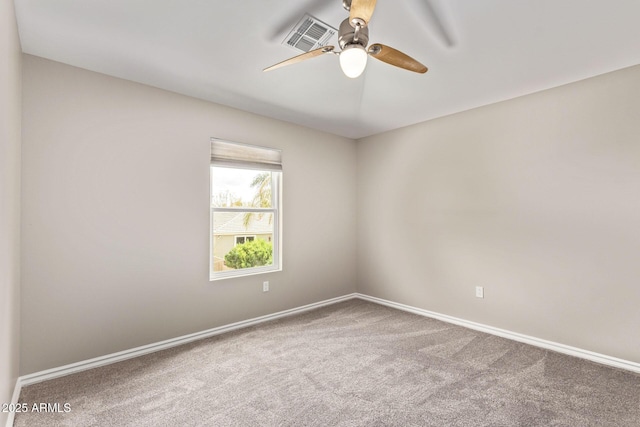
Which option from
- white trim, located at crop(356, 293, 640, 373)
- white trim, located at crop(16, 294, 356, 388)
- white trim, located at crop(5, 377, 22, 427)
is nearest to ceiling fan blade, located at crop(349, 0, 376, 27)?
white trim, located at crop(5, 377, 22, 427)

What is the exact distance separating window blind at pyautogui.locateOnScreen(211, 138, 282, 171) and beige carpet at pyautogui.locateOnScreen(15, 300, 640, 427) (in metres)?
1.83

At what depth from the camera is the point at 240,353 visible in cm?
290

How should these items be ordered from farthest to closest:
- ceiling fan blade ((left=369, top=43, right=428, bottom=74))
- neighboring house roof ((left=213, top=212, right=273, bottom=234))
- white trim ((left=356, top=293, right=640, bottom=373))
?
neighboring house roof ((left=213, top=212, right=273, bottom=234))
white trim ((left=356, top=293, right=640, bottom=373))
ceiling fan blade ((left=369, top=43, right=428, bottom=74))

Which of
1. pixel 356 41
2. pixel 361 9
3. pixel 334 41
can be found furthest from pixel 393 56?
pixel 334 41

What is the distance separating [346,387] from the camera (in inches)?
92.6

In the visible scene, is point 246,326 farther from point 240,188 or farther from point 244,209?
point 240,188

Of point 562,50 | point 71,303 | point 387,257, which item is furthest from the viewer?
point 387,257

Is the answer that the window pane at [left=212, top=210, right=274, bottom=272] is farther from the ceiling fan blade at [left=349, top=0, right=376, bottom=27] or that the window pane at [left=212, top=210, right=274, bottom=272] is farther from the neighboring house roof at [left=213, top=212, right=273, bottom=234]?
the ceiling fan blade at [left=349, top=0, right=376, bottom=27]

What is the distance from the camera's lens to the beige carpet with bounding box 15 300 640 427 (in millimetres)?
2004

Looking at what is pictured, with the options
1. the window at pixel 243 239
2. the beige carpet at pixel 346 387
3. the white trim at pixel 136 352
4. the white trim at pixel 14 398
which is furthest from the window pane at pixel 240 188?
the white trim at pixel 14 398

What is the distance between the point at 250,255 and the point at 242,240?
209 mm

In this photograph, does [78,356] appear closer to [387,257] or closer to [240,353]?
[240,353]

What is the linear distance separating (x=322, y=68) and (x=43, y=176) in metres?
2.36

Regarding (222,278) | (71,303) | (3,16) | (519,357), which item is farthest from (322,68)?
(519,357)
